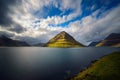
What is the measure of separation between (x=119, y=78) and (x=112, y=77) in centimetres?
165

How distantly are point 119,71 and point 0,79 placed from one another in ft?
129

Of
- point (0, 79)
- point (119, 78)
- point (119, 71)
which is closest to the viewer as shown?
point (119, 78)

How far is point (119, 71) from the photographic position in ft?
95.7

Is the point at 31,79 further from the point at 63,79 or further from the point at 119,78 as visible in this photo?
the point at 119,78

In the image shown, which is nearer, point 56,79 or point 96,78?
point 96,78

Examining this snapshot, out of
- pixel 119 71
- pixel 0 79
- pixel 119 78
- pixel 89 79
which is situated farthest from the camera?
pixel 0 79

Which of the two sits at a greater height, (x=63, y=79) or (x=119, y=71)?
(x=119, y=71)

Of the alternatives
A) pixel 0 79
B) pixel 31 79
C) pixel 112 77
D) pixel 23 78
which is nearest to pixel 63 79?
pixel 31 79

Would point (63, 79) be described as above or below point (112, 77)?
below

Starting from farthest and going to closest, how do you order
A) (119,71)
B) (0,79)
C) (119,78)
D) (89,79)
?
(0,79)
(119,71)
(89,79)
(119,78)

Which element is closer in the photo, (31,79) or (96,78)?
(96,78)

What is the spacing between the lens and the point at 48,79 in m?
36.5

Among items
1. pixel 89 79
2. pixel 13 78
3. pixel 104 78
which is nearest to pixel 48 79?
pixel 13 78

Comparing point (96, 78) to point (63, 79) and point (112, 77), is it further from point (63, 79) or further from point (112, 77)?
point (63, 79)
